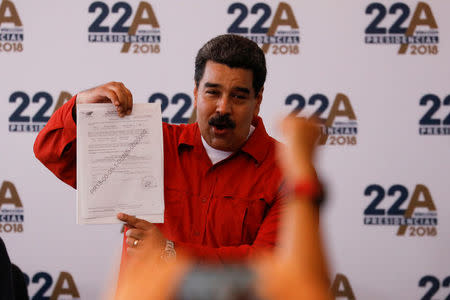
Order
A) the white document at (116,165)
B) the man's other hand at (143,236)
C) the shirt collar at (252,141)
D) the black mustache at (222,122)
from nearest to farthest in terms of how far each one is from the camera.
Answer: the man's other hand at (143,236) → the white document at (116,165) → the black mustache at (222,122) → the shirt collar at (252,141)

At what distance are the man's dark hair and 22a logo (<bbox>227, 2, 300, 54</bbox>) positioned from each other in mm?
1372

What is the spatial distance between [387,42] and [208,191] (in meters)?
1.81

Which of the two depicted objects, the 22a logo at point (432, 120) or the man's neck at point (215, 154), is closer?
the man's neck at point (215, 154)

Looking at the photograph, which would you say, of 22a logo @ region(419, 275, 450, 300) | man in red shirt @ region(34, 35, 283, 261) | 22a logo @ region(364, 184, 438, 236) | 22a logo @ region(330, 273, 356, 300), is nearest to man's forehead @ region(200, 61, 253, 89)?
man in red shirt @ region(34, 35, 283, 261)

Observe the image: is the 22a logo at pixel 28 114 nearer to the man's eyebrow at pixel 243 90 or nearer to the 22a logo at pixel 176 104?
the 22a logo at pixel 176 104

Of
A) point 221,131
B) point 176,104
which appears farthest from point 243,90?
point 176,104

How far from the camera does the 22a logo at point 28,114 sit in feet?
8.71

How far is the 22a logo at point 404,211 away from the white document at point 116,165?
5.72 feet

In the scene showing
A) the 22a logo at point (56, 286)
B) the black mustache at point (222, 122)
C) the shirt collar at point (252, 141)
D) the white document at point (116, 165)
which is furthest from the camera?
the 22a logo at point (56, 286)

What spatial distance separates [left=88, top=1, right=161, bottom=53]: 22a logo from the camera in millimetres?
2664

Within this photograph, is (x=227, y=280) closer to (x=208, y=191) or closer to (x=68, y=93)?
(x=208, y=191)

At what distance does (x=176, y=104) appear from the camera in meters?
2.65

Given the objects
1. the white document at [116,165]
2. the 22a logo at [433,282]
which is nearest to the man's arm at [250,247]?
the white document at [116,165]

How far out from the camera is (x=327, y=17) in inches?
105
